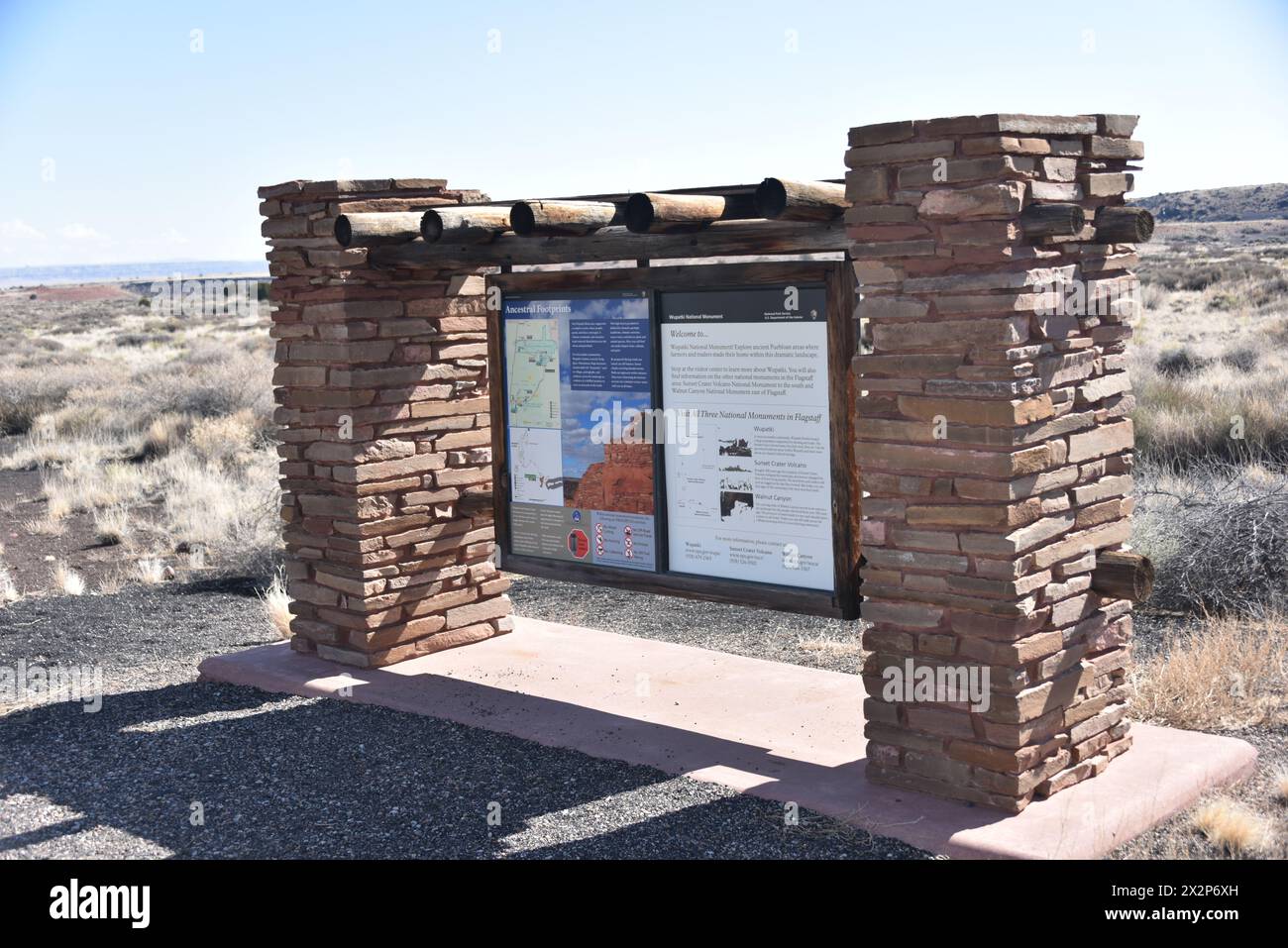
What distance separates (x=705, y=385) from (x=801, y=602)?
3.61ft

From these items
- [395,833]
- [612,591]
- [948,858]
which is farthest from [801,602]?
[612,591]

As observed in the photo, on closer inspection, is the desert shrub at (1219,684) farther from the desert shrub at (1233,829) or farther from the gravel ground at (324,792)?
the gravel ground at (324,792)

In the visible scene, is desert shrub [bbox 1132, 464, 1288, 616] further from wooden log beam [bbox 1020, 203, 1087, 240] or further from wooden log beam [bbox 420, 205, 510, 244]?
wooden log beam [bbox 420, 205, 510, 244]

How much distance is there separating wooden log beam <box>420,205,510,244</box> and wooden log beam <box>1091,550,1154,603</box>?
10.2 feet

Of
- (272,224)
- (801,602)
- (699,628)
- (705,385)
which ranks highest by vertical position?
(272,224)

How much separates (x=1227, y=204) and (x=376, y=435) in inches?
2848

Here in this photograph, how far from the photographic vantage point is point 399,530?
7.36m

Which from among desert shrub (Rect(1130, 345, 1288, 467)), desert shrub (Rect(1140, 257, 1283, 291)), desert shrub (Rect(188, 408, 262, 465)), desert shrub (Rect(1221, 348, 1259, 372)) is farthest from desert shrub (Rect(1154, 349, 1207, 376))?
desert shrub (Rect(1140, 257, 1283, 291))

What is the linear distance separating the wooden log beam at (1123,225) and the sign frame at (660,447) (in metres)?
0.99

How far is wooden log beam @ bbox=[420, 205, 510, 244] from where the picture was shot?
20.2 ft

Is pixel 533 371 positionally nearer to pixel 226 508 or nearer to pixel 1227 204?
pixel 226 508

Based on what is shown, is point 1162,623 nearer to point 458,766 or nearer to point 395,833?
point 458,766

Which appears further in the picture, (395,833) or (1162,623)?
(1162,623)

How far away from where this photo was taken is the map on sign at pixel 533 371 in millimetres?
7020
